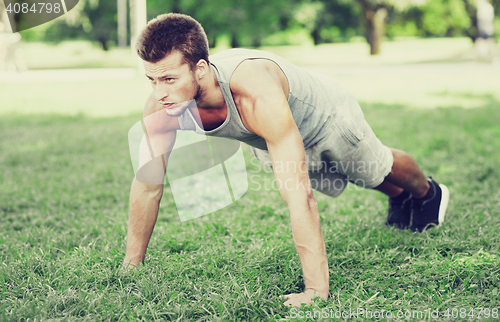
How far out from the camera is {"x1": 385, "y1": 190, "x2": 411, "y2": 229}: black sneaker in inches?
128

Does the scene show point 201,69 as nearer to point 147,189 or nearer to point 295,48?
point 147,189

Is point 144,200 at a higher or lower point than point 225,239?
higher

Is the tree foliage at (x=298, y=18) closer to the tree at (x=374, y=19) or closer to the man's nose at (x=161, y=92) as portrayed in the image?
the tree at (x=374, y=19)

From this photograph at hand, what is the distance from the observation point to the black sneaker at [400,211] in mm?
3256

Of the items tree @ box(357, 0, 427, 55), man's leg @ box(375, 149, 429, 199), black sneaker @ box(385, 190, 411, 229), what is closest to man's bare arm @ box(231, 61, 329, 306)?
man's leg @ box(375, 149, 429, 199)

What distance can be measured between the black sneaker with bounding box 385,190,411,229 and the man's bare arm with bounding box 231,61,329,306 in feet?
4.08

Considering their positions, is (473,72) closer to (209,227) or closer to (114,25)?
(209,227)

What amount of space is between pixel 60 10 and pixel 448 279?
411cm

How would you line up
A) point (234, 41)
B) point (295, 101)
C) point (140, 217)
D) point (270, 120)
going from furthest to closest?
point (234, 41) < point (140, 217) < point (295, 101) < point (270, 120)

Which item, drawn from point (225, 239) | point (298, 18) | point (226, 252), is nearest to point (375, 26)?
point (298, 18)

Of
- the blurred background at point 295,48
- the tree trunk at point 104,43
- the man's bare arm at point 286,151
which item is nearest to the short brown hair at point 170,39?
the man's bare arm at point 286,151

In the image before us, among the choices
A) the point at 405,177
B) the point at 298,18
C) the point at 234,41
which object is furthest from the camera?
the point at 234,41

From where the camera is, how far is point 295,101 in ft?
7.89

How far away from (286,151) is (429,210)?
1565 millimetres
